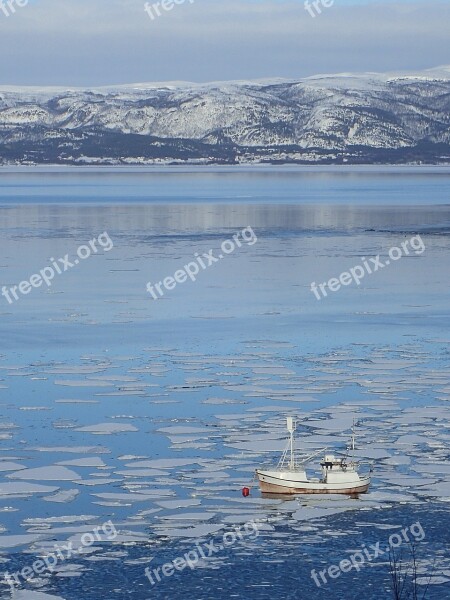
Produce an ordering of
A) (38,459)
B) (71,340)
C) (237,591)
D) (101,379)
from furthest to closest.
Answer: (71,340) → (101,379) → (38,459) → (237,591)

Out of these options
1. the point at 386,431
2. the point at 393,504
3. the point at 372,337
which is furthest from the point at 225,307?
the point at 393,504

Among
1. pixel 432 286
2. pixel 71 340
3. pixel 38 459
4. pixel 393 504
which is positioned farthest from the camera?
pixel 432 286

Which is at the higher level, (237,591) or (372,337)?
(372,337)

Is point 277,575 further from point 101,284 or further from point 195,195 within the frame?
point 195,195

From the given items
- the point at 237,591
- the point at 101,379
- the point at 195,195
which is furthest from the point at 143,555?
the point at 195,195

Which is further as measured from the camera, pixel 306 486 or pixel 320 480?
pixel 320 480

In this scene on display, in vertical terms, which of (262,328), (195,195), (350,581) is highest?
(195,195)

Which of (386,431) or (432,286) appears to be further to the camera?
(432,286)
